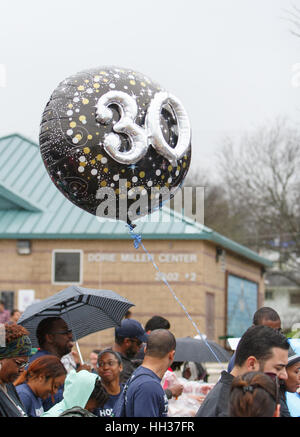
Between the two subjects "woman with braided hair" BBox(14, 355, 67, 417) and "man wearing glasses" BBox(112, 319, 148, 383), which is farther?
"man wearing glasses" BBox(112, 319, 148, 383)

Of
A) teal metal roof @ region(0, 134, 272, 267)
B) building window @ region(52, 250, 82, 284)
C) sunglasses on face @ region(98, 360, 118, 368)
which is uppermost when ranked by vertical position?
teal metal roof @ region(0, 134, 272, 267)

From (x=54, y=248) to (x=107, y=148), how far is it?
15.0 meters

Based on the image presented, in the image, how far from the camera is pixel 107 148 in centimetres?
472

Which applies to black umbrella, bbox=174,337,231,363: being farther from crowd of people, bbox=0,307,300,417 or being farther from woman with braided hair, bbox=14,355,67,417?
woman with braided hair, bbox=14,355,67,417

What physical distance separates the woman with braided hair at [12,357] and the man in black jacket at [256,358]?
4.21 feet

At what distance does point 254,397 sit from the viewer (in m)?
3.01

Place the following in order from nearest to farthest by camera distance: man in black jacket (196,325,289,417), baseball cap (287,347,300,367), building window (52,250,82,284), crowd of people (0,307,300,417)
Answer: crowd of people (0,307,300,417) < man in black jacket (196,325,289,417) < baseball cap (287,347,300,367) < building window (52,250,82,284)

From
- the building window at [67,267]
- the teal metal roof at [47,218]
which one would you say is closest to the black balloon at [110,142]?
the teal metal roof at [47,218]

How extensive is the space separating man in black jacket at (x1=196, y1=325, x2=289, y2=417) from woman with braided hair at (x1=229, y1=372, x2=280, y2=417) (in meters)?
0.45

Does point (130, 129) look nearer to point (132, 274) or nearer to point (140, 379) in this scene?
point (140, 379)

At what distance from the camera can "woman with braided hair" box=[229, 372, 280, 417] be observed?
3000 millimetres

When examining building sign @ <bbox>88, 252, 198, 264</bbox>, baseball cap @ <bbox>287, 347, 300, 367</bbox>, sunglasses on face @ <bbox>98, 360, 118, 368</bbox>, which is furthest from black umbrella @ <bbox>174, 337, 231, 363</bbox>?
building sign @ <bbox>88, 252, 198, 264</bbox>

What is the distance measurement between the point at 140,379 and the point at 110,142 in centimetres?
145

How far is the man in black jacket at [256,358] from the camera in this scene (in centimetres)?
357
